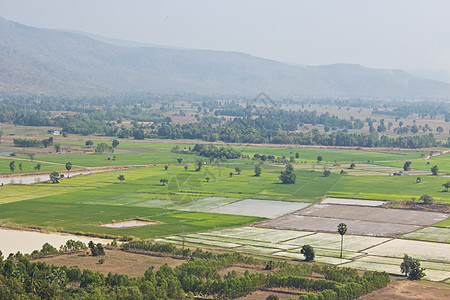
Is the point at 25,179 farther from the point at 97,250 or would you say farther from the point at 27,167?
the point at 97,250

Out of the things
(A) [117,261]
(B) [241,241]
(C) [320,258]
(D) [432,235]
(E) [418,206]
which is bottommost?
(A) [117,261]

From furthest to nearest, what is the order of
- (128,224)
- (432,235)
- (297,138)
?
(297,138), (128,224), (432,235)

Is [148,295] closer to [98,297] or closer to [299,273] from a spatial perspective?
[98,297]

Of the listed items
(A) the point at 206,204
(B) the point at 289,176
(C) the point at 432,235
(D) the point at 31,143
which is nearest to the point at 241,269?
(C) the point at 432,235

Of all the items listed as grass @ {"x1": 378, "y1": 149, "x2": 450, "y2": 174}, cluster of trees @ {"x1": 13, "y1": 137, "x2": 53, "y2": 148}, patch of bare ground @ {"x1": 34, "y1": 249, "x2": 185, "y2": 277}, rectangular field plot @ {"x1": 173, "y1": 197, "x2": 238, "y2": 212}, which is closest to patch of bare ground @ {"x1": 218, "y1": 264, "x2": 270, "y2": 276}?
patch of bare ground @ {"x1": 34, "y1": 249, "x2": 185, "y2": 277}

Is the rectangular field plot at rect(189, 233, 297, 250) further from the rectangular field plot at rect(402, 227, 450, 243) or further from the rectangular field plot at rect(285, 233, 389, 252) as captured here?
the rectangular field plot at rect(402, 227, 450, 243)

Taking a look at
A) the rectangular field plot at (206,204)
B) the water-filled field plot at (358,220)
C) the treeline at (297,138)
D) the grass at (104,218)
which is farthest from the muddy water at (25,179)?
the treeline at (297,138)
